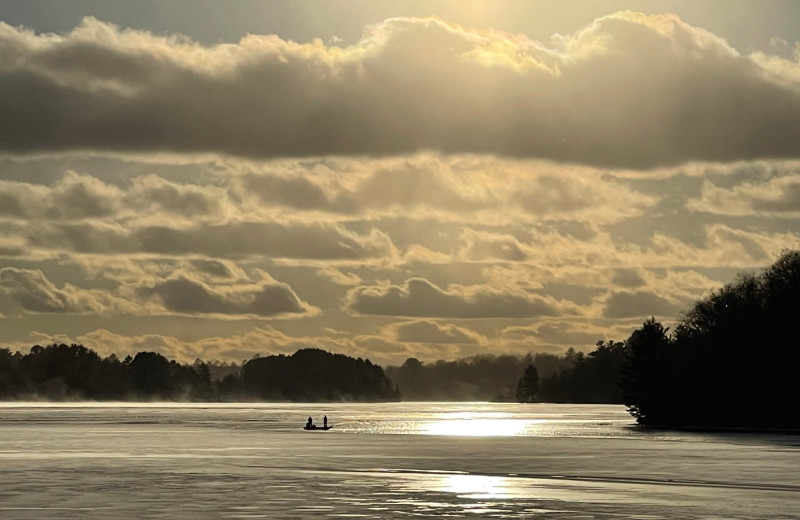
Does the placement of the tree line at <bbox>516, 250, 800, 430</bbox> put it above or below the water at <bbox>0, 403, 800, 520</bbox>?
above

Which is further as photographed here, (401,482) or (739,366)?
(739,366)

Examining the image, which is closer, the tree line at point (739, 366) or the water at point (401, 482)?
the water at point (401, 482)

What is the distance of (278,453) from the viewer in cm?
9406

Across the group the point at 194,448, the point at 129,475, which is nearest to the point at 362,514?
the point at 129,475

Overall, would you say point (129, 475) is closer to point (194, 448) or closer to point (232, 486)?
point (232, 486)

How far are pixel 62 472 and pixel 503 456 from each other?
31479mm

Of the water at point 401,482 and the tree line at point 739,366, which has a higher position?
the tree line at point 739,366

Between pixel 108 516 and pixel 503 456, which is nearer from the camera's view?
pixel 108 516

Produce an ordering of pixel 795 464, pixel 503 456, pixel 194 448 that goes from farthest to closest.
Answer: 1. pixel 194 448
2. pixel 503 456
3. pixel 795 464

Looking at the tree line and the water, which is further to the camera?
the tree line

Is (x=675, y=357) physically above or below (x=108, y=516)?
above

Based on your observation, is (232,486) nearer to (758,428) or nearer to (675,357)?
(758,428)

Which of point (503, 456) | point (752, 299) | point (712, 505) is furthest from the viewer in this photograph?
point (752, 299)

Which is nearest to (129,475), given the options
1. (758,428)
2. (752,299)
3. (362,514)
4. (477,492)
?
(477,492)
